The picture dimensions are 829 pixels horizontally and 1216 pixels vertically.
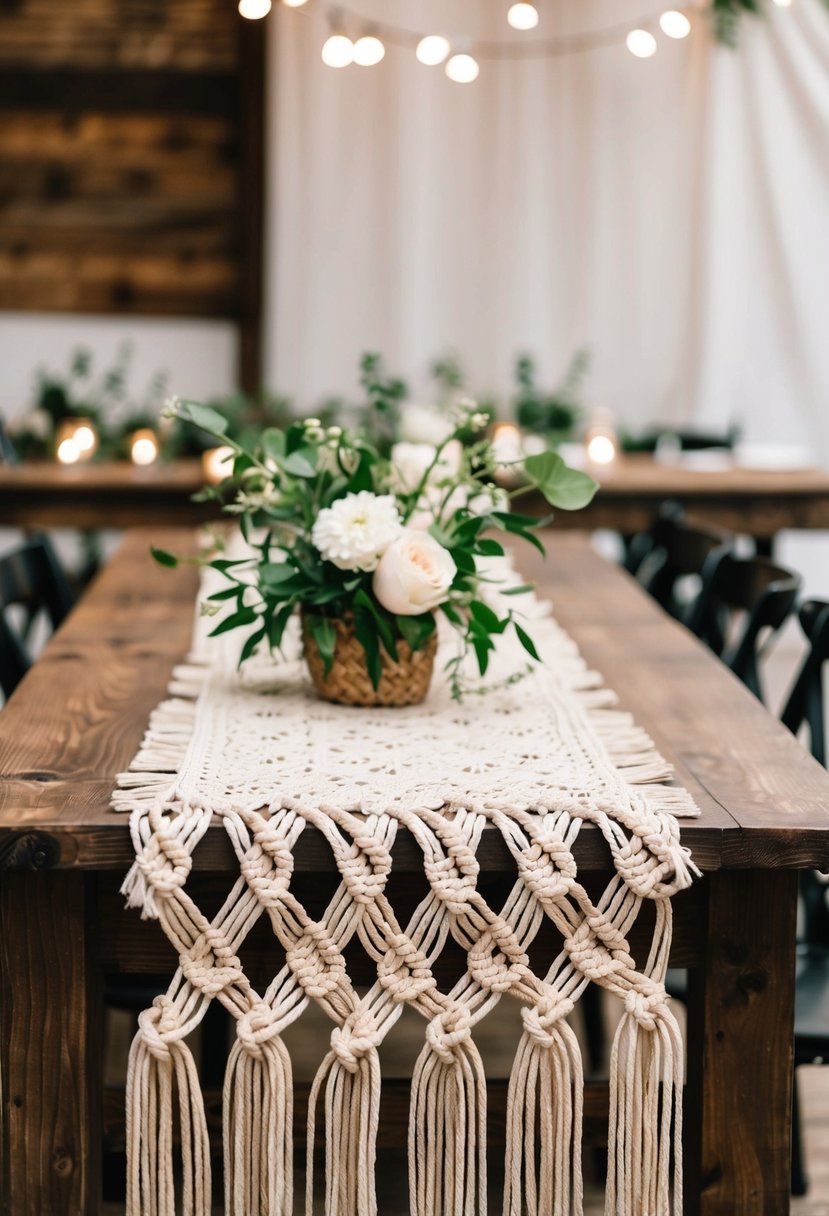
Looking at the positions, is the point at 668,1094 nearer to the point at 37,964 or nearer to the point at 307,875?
the point at 307,875

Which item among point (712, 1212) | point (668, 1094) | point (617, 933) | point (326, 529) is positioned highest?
point (326, 529)

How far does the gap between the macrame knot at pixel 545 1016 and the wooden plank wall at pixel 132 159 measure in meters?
4.83

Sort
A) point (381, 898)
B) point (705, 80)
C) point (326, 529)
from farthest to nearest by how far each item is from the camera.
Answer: point (705, 80) → point (326, 529) → point (381, 898)

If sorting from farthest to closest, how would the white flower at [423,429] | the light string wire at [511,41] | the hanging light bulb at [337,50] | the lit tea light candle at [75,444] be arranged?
the light string wire at [511,41] < the lit tea light candle at [75,444] < the hanging light bulb at [337,50] < the white flower at [423,429]

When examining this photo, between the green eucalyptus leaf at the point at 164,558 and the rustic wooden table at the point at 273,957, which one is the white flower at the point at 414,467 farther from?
the rustic wooden table at the point at 273,957

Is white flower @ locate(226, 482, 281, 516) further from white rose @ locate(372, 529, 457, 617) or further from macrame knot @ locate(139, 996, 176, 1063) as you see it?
macrame knot @ locate(139, 996, 176, 1063)

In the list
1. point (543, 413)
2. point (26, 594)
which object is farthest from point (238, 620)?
point (543, 413)

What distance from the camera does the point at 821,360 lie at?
19.0 ft

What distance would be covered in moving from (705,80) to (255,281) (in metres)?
1.99

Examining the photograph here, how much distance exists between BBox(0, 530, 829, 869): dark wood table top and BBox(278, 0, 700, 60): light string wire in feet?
11.8

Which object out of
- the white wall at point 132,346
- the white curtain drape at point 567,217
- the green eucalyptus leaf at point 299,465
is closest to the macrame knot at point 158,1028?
the green eucalyptus leaf at point 299,465

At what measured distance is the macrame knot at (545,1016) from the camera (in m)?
1.29

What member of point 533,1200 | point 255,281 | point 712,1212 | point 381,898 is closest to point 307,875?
point 381,898

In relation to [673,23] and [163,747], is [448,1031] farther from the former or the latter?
[673,23]
